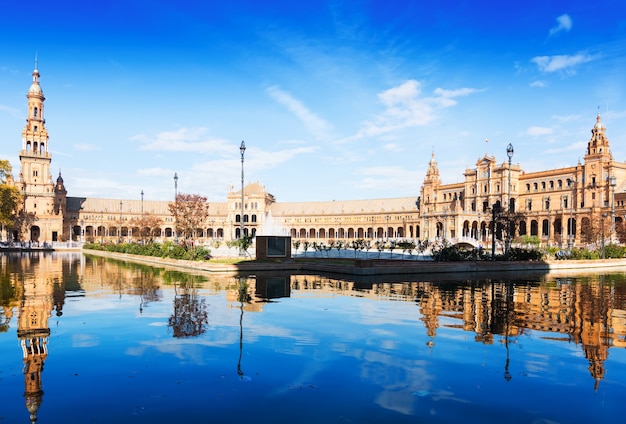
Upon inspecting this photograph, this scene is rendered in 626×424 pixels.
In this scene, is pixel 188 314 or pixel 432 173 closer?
pixel 188 314

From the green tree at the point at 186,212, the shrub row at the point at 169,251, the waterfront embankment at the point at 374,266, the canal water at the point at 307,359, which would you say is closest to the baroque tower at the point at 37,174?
the shrub row at the point at 169,251

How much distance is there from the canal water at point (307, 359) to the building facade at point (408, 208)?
163ft

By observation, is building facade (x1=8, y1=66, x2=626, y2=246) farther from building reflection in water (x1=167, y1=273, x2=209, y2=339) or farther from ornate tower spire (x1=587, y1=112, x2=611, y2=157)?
building reflection in water (x1=167, y1=273, x2=209, y2=339)

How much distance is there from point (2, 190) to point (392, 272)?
65658 millimetres

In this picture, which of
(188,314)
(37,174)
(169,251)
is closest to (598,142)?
(169,251)

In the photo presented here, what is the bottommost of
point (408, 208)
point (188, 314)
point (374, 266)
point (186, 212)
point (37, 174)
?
point (188, 314)

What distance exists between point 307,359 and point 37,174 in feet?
362

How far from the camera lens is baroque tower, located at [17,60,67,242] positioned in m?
101

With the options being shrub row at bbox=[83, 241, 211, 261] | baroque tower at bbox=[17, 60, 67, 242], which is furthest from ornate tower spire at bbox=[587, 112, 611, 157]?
baroque tower at bbox=[17, 60, 67, 242]

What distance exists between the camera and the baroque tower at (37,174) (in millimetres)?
100750

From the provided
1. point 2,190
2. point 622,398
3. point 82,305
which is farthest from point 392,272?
point 2,190

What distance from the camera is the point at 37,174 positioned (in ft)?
337

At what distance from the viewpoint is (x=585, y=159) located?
89.4m

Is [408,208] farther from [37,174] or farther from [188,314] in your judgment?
[188,314]
